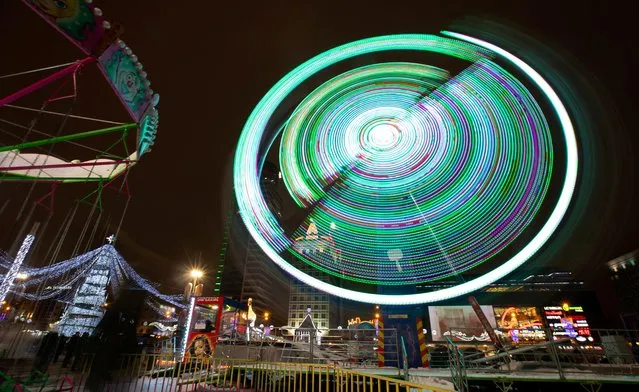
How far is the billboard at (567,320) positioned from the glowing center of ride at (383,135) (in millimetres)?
47507

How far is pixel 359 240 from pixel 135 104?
7.64m

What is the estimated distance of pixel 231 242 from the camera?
119688 millimetres

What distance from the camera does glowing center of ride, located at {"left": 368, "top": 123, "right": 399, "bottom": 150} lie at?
10.6 metres

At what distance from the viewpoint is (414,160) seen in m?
10.4

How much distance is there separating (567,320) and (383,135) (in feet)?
175

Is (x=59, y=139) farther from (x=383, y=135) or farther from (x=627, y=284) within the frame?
(x=627, y=284)

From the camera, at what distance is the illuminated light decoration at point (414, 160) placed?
896 centimetres

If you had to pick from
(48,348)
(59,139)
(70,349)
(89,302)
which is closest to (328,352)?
(70,349)

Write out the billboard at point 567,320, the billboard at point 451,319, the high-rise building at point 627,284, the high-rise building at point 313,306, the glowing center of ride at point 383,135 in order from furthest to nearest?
the high-rise building at point 313,306 → the high-rise building at point 627,284 → the billboard at point 567,320 → the billboard at point 451,319 → the glowing center of ride at point 383,135

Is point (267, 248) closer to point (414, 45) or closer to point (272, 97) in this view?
point (272, 97)

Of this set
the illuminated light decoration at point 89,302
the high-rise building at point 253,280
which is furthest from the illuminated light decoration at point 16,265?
the high-rise building at point 253,280

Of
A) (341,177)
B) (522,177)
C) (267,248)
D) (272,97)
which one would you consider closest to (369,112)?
(341,177)

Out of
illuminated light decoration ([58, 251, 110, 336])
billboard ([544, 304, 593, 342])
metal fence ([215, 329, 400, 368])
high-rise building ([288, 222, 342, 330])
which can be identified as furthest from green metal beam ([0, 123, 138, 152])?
high-rise building ([288, 222, 342, 330])

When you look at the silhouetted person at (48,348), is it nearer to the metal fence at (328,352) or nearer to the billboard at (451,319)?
the metal fence at (328,352)
